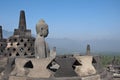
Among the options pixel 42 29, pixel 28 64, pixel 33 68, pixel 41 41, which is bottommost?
pixel 33 68

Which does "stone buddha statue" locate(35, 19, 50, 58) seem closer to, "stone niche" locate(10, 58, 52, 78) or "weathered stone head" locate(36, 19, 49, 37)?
"weathered stone head" locate(36, 19, 49, 37)

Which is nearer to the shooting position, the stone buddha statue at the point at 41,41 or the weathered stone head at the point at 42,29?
the stone buddha statue at the point at 41,41

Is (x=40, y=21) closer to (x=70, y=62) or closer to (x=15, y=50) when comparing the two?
(x=70, y=62)

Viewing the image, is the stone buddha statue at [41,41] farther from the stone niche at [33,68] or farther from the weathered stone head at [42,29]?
the stone niche at [33,68]

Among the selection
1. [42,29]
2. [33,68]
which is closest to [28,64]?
[33,68]

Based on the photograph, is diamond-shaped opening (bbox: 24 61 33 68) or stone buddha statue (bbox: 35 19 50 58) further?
stone buddha statue (bbox: 35 19 50 58)

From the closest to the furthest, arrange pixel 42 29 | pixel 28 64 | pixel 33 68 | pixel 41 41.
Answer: pixel 33 68, pixel 28 64, pixel 41 41, pixel 42 29

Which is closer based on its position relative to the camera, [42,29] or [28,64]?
[28,64]

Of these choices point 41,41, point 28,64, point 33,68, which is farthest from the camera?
point 41,41

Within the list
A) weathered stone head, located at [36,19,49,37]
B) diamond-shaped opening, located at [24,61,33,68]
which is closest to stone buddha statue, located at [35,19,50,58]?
weathered stone head, located at [36,19,49,37]

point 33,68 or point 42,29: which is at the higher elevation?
point 42,29

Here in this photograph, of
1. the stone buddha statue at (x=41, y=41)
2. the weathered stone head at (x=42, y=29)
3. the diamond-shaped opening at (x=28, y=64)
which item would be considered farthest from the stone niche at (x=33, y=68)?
the weathered stone head at (x=42, y=29)

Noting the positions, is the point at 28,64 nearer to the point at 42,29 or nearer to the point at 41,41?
the point at 41,41

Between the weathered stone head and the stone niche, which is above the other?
the weathered stone head
